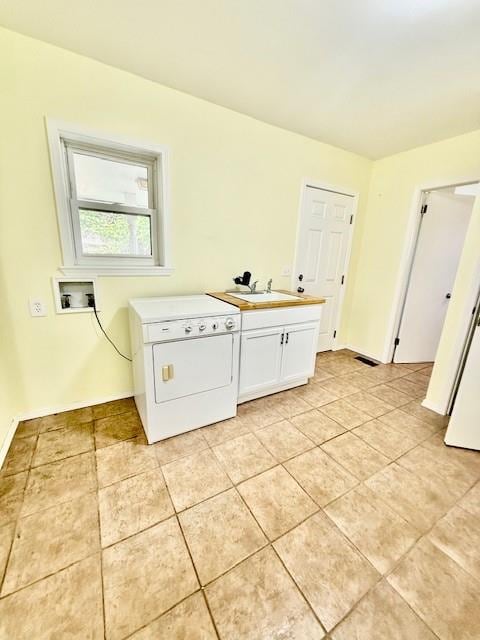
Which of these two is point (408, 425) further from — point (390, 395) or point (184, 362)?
point (184, 362)

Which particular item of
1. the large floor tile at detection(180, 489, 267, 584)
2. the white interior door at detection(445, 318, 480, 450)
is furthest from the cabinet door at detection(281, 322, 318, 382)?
the large floor tile at detection(180, 489, 267, 584)

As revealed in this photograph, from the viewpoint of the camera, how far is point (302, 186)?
114 inches

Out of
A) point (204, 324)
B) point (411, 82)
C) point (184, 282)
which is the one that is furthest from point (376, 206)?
point (204, 324)

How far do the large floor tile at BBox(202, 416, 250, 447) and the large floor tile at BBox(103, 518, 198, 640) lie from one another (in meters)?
0.67

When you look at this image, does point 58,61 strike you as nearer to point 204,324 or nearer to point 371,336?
point 204,324

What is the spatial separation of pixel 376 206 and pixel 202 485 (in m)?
3.66

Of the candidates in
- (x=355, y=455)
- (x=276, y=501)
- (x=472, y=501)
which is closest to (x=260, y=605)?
(x=276, y=501)

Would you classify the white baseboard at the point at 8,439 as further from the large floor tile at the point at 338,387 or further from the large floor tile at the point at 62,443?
the large floor tile at the point at 338,387

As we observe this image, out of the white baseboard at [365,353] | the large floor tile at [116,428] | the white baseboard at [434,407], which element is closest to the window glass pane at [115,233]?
the large floor tile at [116,428]

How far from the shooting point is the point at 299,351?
102 inches

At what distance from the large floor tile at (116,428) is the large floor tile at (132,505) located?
40cm

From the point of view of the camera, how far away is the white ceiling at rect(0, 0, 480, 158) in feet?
4.46

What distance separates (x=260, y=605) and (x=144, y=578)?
494 millimetres

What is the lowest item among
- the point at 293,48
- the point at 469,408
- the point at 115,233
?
the point at 469,408
